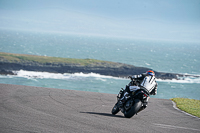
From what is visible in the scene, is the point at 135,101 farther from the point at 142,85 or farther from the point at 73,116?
the point at 73,116

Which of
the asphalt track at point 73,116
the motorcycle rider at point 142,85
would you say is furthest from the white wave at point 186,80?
the motorcycle rider at point 142,85

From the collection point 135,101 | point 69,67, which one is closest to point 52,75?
point 69,67

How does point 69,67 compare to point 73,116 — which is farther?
point 69,67

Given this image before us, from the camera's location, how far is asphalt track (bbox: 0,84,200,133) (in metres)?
7.98

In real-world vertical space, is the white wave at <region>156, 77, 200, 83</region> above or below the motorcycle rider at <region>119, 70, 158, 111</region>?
below

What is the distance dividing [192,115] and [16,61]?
77.0 m

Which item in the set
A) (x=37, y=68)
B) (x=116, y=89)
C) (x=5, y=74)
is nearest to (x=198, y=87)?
(x=116, y=89)

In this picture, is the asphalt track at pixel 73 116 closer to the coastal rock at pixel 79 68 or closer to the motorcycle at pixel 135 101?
the motorcycle at pixel 135 101

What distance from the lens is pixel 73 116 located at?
9.64 m

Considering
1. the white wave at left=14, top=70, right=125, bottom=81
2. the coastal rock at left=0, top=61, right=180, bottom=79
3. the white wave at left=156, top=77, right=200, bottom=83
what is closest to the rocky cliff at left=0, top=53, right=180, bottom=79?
the coastal rock at left=0, top=61, right=180, bottom=79

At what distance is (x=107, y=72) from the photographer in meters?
86.1

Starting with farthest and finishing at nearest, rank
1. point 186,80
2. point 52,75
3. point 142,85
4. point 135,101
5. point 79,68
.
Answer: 1. point 186,80
2. point 79,68
3. point 52,75
4. point 142,85
5. point 135,101

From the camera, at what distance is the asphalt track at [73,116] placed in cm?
798

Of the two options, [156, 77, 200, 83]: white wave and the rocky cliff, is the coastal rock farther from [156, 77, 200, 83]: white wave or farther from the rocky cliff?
[156, 77, 200, 83]: white wave
